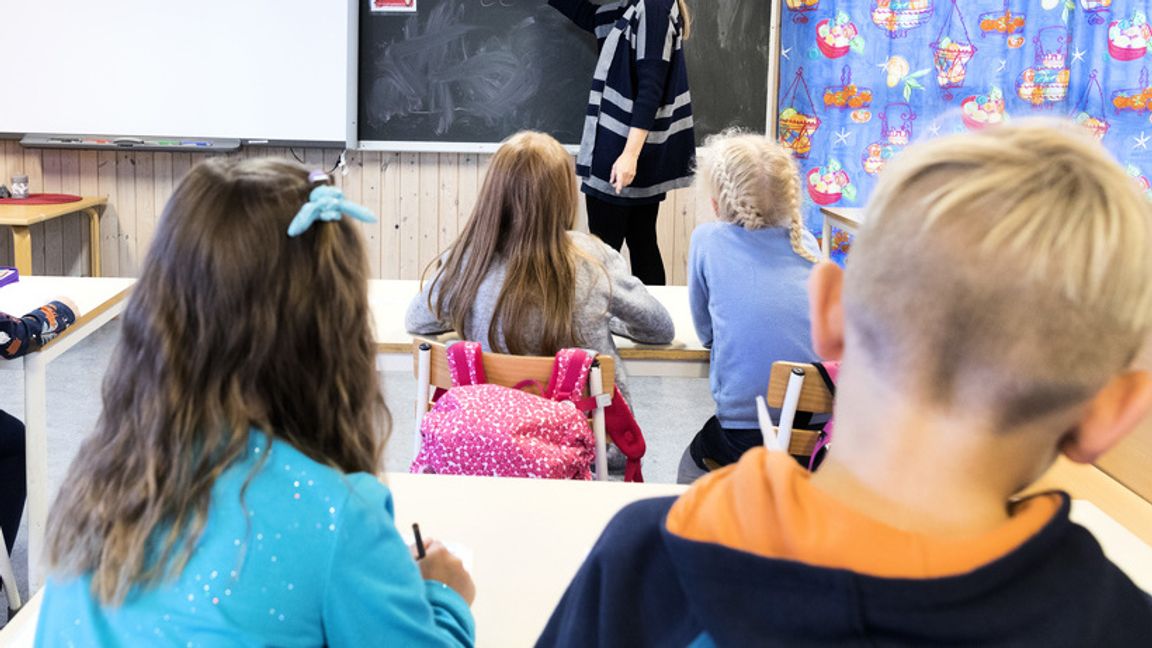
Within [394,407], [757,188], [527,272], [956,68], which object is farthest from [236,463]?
[956,68]

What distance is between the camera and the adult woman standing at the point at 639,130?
406 centimetres

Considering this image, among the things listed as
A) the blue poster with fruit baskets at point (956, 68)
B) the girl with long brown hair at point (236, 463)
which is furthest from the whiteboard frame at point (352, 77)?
the girl with long brown hair at point (236, 463)

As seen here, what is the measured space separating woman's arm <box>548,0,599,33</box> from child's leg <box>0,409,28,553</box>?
9.35 feet

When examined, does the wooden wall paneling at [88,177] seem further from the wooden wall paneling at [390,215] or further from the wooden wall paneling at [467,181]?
the wooden wall paneling at [467,181]

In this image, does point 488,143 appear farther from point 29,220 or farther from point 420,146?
point 29,220

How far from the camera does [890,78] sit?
192 inches

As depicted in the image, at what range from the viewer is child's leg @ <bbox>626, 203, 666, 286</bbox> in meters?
4.31

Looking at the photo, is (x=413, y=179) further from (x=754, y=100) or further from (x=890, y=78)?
(x=890, y=78)

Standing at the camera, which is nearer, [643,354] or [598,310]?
[598,310]

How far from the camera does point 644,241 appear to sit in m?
4.32

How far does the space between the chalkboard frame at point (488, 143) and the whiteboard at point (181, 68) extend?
0.13 m

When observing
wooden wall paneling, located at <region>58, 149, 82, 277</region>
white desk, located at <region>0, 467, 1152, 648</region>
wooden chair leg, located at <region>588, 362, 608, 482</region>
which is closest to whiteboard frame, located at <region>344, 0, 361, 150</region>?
wooden wall paneling, located at <region>58, 149, 82, 277</region>

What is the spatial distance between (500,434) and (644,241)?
252 cm

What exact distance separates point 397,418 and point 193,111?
1.72 metres
